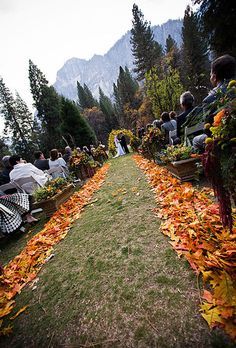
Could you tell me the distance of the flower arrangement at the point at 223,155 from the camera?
1253 millimetres

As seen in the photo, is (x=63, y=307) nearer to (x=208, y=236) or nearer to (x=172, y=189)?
(x=208, y=236)

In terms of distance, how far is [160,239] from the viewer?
226cm

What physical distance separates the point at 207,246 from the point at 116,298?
0.92 meters

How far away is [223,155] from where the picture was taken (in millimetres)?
1333

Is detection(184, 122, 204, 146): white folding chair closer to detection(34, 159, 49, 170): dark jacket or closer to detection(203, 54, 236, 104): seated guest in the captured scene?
detection(203, 54, 236, 104): seated guest

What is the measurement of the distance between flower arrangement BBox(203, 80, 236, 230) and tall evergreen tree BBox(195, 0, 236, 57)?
29.5 ft

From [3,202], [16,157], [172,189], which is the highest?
[16,157]

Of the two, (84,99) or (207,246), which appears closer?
(207,246)

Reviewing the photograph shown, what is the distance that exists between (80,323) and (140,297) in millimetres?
517

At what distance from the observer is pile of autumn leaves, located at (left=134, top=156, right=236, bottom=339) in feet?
4.08

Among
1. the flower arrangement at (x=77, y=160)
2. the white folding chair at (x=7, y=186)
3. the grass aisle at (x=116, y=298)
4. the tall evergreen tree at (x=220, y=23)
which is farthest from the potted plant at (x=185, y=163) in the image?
the tall evergreen tree at (x=220, y=23)

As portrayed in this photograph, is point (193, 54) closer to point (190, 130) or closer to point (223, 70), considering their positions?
point (190, 130)

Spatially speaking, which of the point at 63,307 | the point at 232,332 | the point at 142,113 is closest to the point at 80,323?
the point at 63,307

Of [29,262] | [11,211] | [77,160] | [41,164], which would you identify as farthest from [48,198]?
[77,160]
